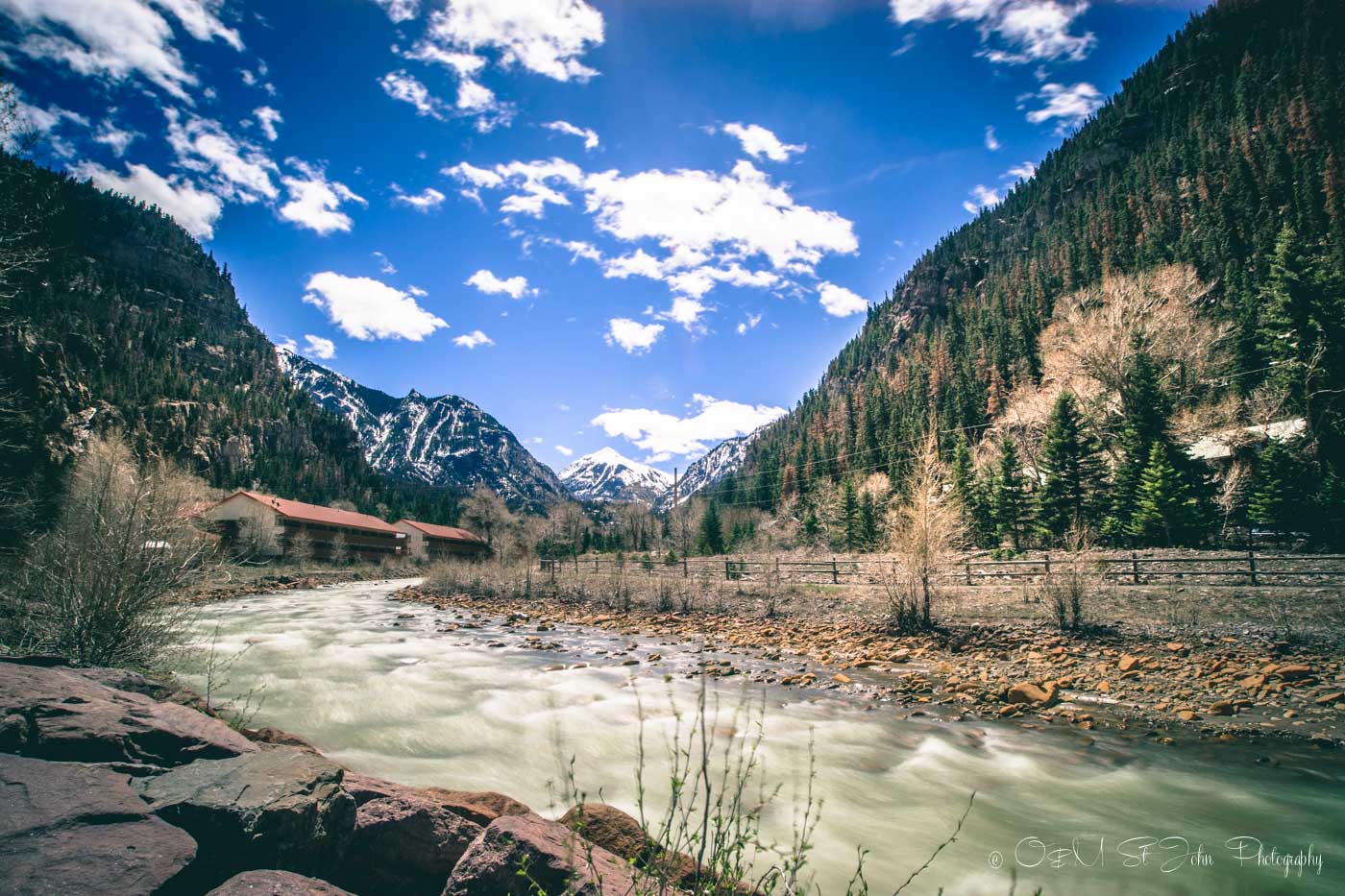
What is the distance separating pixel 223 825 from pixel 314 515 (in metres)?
75.1

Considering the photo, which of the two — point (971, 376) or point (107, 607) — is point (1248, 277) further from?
point (107, 607)

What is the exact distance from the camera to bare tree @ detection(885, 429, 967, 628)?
1694cm

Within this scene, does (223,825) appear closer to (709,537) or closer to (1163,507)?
(1163,507)

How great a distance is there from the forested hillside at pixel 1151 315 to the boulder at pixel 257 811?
709 inches

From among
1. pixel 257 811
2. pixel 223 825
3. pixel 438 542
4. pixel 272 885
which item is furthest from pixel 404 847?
pixel 438 542

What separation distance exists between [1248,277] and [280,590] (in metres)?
103

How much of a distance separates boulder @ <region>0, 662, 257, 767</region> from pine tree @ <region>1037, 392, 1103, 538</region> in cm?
4085

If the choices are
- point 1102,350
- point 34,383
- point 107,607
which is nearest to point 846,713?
point 107,607

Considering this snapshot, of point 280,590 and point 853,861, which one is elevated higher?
point 853,861

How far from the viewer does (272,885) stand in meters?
2.67

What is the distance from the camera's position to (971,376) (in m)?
79.3

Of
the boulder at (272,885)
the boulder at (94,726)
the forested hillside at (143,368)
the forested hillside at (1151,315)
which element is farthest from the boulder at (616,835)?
the forested hillside at (1151,315)

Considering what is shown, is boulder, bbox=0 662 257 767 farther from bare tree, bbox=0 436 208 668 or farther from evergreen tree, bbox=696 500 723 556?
evergreen tree, bbox=696 500 723 556

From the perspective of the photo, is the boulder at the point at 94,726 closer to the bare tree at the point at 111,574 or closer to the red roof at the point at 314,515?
the bare tree at the point at 111,574
